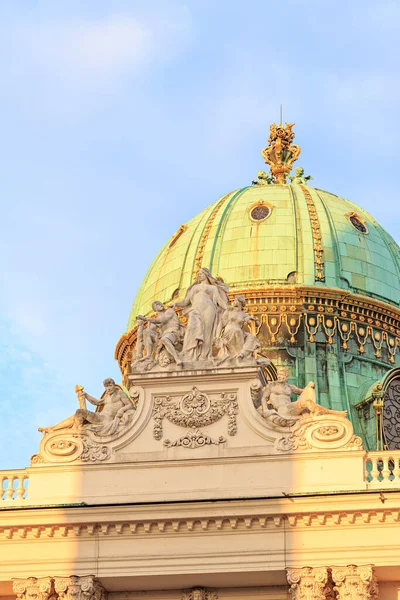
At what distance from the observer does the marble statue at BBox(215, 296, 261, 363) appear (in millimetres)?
28172

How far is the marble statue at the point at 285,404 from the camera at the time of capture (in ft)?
89.8

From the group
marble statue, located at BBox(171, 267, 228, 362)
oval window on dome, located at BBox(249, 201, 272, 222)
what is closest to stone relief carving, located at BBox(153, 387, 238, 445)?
marble statue, located at BBox(171, 267, 228, 362)

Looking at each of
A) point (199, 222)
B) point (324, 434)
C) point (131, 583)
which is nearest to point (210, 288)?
point (324, 434)

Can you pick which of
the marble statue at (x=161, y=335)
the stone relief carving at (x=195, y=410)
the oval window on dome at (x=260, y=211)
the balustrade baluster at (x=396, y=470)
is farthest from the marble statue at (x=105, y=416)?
the oval window on dome at (x=260, y=211)

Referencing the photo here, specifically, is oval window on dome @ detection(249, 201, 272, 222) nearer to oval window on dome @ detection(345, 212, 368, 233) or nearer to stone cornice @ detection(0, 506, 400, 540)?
oval window on dome @ detection(345, 212, 368, 233)

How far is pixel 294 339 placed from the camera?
3444cm

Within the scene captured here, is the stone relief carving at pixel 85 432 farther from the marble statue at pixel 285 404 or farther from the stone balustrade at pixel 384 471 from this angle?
the stone balustrade at pixel 384 471

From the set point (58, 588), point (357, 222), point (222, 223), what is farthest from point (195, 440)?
point (357, 222)

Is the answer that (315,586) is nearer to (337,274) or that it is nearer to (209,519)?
(209,519)

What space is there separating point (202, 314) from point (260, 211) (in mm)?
8841

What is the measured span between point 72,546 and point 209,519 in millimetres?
2489

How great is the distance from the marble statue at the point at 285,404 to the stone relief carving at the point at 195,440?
38.5 inches

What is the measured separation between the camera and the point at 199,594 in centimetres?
2683

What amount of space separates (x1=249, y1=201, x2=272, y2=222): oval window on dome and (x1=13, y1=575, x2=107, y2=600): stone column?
41.6 ft
